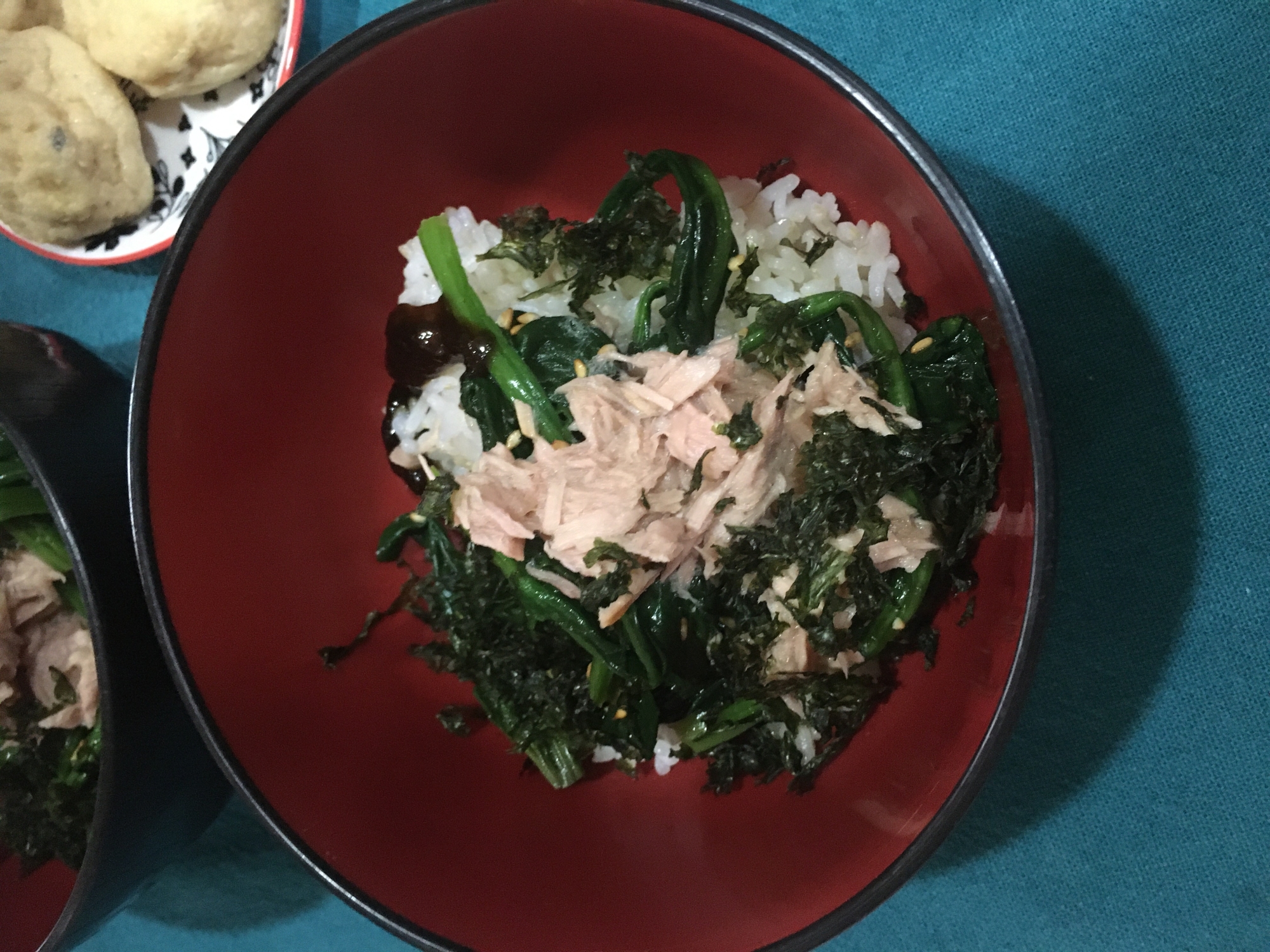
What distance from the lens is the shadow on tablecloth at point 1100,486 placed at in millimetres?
1347

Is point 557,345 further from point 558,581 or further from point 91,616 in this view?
point 91,616

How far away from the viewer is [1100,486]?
4.45ft

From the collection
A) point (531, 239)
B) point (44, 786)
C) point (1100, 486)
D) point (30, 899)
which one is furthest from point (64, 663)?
point (1100, 486)

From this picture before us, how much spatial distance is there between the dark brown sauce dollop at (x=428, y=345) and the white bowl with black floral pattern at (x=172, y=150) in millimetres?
507

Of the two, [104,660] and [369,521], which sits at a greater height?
[104,660]

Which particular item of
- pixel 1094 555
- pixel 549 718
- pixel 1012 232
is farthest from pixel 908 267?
pixel 549 718

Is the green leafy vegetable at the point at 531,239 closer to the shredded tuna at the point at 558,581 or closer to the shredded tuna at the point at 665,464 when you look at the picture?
the shredded tuna at the point at 665,464

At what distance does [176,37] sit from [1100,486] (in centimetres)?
167

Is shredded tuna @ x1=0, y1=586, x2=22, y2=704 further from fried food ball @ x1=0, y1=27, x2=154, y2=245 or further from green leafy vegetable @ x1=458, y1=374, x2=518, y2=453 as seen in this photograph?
green leafy vegetable @ x1=458, y1=374, x2=518, y2=453

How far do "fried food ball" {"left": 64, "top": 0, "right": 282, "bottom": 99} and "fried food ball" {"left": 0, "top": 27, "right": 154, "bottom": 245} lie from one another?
6 centimetres

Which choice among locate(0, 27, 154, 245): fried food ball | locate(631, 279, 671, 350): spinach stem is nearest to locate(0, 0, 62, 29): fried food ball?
locate(0, 27, 154, 245): fried food ball

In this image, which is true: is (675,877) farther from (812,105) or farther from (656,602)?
(812,105)

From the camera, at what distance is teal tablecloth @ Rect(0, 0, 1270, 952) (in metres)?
1.32

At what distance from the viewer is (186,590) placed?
48.2 inches
